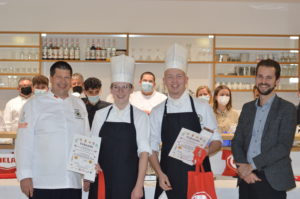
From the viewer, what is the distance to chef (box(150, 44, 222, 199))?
2.84 metres

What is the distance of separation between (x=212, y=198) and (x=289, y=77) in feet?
18.6

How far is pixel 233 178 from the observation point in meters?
3.82

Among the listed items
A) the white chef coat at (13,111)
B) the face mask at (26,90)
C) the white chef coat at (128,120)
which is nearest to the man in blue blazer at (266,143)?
the white chef coat at (128,120)

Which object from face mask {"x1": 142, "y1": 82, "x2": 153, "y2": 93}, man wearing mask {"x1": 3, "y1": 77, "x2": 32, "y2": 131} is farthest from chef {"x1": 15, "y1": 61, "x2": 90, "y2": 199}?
man wearing mask {"x1": 3, "y1": 77, "x2": 32, "y2": 131}

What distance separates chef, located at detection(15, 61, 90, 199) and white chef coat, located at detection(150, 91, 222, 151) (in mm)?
489

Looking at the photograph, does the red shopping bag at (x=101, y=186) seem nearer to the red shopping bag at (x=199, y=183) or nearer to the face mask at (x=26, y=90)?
the red shopping bag at (x=199, y=183)

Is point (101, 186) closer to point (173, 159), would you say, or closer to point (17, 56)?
point (173, 159)

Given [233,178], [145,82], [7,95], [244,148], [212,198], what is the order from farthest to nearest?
[7,95]
[145,82]
[233,178]
[244,148]
[212,198]

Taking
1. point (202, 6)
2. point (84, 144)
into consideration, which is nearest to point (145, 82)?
point (202, 6)

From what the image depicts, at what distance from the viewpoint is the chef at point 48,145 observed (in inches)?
111

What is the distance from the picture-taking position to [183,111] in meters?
2.91

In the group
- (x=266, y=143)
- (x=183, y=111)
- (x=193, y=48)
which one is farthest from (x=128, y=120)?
(x=193, y=48)

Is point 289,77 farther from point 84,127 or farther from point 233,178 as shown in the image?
point 84,127

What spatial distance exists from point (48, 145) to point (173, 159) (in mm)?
796
